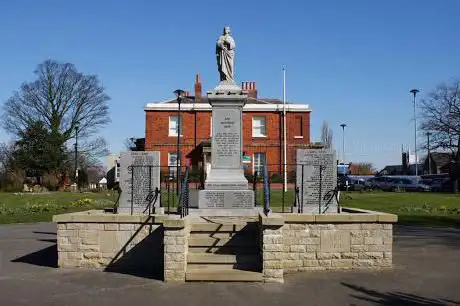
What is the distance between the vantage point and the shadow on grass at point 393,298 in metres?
7.93

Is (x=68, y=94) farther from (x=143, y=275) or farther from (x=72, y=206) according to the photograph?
(x=143, y=275)

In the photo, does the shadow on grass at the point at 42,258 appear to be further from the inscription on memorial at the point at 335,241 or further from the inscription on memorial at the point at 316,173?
the inscription on memorial at the point at 316,173

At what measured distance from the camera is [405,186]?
5181 cm

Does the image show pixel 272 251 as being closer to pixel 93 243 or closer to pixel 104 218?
pixel 104 218

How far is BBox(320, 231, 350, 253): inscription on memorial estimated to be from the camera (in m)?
10.7

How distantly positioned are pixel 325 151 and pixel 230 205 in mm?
2803

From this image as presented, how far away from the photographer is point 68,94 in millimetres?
58000

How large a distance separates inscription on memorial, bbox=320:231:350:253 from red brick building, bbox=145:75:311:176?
38.4 m

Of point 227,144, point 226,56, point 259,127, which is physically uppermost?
point 259,127

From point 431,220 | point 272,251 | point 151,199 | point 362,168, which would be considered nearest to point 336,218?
point 272,251

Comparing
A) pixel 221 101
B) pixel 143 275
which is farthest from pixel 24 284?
pixel 221 101

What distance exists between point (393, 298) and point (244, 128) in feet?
136

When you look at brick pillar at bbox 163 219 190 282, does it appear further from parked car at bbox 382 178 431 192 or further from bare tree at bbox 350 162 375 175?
bare tree at bbox 350 162 375 175

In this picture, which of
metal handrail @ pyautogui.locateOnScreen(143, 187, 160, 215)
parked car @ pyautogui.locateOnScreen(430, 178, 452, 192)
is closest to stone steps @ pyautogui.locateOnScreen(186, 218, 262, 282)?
metal handrail @ pyautogui.locateOnScreen(143, 187, 160, 215)
